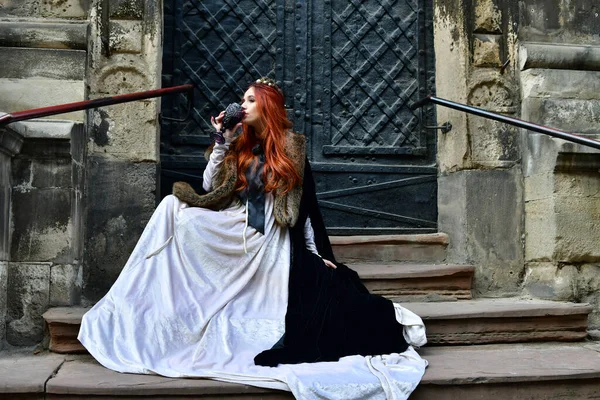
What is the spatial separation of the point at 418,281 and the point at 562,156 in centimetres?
116

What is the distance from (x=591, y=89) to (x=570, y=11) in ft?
1.89

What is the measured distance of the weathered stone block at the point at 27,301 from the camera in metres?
3.63

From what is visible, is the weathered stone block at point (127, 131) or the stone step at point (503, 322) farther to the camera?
the weathered stone block at point (127, 131)

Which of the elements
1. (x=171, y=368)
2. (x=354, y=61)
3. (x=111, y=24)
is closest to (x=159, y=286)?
(x=171, y=368)

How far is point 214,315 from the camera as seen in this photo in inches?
129

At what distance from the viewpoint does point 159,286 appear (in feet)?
11.0

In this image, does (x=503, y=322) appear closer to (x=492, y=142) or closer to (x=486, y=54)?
(x=492, y=142)

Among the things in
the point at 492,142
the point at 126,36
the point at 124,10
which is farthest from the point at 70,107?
the point at 492,142

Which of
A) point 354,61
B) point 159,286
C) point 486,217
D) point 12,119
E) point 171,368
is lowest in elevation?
point 171,368

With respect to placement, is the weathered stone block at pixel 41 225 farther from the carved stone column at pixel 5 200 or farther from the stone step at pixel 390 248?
the stone step at pixel 390 248

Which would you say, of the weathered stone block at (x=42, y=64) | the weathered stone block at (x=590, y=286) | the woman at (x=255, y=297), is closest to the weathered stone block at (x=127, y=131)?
the weathered stone block at (x=42, y=64)

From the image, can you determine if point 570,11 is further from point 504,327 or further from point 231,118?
point 231,118

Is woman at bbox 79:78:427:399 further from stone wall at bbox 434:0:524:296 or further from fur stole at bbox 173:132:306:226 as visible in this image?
stone wall at bbox 434:0:524:296

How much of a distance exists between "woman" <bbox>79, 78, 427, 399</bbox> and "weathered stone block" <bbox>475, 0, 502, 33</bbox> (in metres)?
1.70
